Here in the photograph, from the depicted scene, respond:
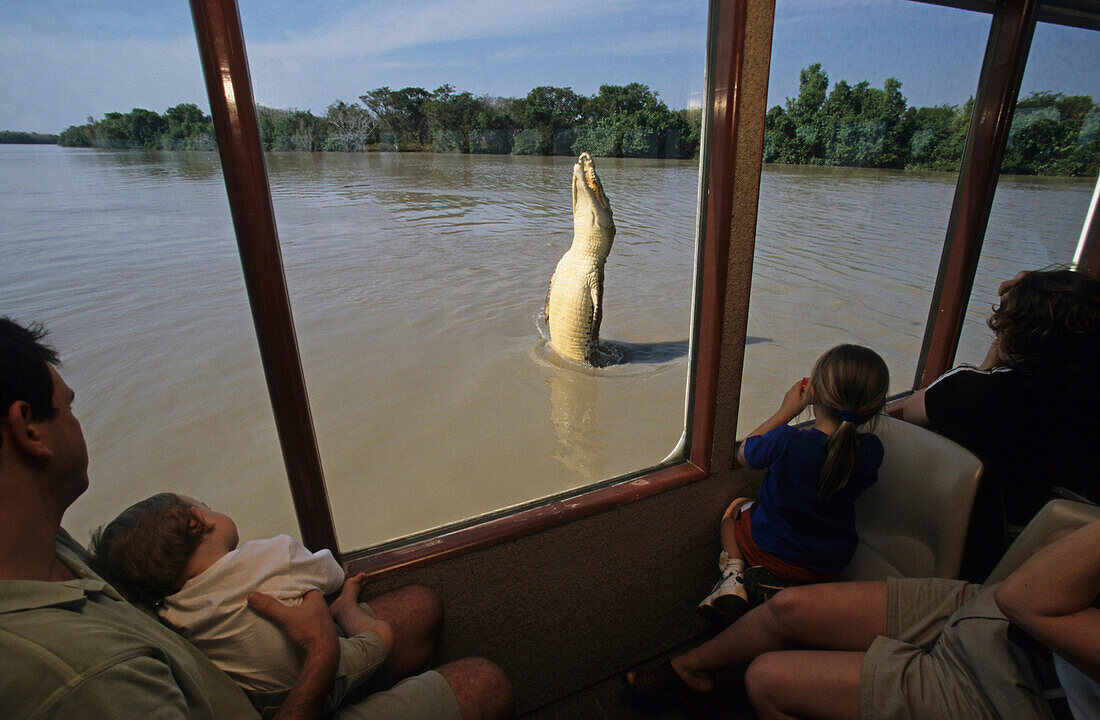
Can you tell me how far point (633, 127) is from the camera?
2.18 meters

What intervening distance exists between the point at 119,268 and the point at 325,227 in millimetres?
1892

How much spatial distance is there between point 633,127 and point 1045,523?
1779 mm

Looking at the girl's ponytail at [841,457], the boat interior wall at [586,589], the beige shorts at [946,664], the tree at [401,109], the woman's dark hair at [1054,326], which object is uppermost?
the tree at [401,109]

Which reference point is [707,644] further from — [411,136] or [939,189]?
[939,189]

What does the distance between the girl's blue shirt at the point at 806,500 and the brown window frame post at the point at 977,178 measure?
120 cm

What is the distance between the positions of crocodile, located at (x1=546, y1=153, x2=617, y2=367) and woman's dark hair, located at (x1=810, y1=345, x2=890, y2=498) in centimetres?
274

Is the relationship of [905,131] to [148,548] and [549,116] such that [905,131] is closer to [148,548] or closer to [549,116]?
[549,116]

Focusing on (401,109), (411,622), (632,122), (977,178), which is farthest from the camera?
(632,122)

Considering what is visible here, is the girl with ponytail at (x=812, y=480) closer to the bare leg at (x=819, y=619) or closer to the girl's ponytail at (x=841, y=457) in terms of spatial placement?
the girl's ponytail at (x=841, y=457)

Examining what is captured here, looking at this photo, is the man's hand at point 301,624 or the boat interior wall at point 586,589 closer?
the man's hand at point 301,624

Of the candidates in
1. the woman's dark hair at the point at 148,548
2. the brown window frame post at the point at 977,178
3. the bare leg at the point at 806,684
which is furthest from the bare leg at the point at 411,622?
the brown window frame post at the point at 977,178

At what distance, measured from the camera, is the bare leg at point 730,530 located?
1.60m

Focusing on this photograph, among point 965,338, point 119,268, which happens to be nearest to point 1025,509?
point 965,338

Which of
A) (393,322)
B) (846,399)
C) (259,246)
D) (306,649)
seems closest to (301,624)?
(306,649)
